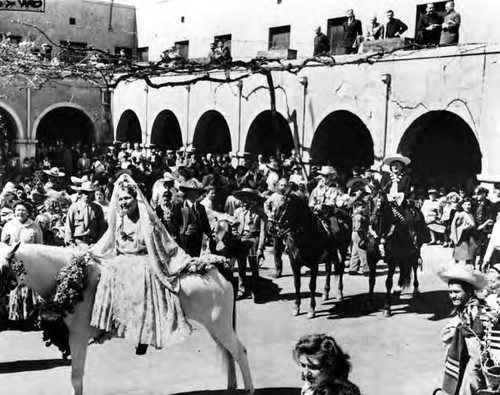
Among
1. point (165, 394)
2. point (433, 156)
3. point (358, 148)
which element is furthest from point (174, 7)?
point (165, 394)

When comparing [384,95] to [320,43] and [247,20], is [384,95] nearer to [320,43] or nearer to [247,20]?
[320,43]

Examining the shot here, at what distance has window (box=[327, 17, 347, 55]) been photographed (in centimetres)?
1841

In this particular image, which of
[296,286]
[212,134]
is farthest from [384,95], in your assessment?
[212,134]

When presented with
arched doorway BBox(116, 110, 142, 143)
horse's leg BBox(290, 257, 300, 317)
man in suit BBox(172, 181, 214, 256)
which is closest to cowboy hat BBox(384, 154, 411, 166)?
horse's leg BBox(290, 257, 300, 317)

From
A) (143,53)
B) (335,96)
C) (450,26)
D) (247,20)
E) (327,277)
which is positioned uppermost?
(247,20)

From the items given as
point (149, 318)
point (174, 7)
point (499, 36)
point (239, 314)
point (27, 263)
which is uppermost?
point (174, 7)

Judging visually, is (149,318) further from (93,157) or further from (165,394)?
(93,157)

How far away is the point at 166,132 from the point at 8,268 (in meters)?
18.8

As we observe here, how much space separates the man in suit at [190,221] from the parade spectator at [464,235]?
173 inches

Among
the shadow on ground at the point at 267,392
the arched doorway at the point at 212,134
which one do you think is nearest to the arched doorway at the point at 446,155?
the arched doorway at the point at 212,134

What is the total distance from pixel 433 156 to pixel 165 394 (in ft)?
39.0

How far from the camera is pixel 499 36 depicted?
13.7 meters

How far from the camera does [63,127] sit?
28781mm

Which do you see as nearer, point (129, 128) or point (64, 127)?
point (129, 128)
